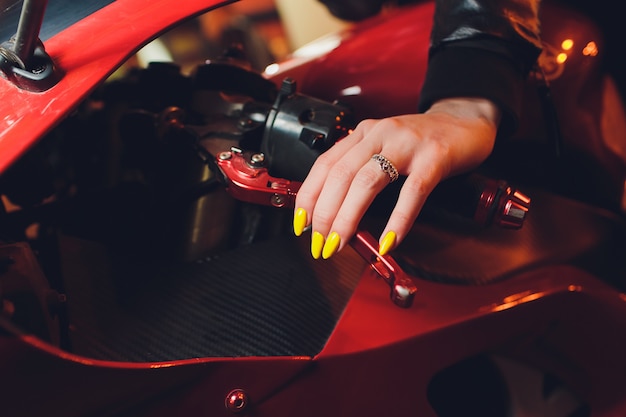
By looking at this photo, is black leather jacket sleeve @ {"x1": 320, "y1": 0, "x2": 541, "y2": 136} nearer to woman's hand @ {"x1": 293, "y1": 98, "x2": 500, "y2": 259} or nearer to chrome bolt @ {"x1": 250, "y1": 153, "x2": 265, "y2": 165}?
woman's hand @ {"x1": 293, "y1": 98, "x2": 500, "y2": 259}

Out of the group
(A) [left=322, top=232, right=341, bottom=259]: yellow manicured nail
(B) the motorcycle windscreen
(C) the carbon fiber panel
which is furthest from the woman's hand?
(B) the motorcycle windscreen

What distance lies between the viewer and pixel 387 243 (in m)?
0.45

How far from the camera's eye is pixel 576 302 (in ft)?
2.08

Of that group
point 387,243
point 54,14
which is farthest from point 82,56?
point 387,243

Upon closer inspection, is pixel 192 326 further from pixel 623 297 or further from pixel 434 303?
pixel 623 297

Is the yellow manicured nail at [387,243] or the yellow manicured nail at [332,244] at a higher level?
the yellow manicured nail at [332,244]

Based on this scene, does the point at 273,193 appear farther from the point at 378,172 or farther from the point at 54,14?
the point at 54,14

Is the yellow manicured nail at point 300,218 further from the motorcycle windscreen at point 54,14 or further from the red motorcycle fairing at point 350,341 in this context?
the motorcycle windscreen at point 54,14

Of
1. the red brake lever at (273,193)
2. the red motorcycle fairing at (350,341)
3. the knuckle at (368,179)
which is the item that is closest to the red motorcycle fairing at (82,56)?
the red motorcycle fairing at (350,341)

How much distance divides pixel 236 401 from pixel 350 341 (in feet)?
0.43

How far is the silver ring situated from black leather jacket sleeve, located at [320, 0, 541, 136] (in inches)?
6.8

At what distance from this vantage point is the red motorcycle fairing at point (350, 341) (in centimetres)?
39

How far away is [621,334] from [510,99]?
32 cm

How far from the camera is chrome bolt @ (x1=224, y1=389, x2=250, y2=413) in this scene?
1.46 feet
